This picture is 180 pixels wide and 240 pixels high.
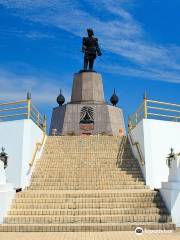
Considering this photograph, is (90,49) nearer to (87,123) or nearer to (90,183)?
(87,123)

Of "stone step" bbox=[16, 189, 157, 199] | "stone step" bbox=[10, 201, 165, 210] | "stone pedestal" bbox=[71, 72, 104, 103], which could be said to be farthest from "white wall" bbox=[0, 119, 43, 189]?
"stone pedestal" bbox=[71, 72, 104, 103]

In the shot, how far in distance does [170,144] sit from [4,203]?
6.76 metres

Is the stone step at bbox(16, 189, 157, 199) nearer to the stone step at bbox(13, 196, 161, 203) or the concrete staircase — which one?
the concrete staircase

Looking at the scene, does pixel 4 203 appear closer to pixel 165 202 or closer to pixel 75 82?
pixel 165 202

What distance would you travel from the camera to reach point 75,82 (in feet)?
94.6

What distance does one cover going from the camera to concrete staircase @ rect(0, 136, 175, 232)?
9.05m

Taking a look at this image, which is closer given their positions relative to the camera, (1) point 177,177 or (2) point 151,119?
(1) point 177,177

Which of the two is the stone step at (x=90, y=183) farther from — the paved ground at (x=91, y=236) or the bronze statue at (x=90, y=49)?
the bronze statue at (x=90, y=49)

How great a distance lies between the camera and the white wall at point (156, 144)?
40.8ft

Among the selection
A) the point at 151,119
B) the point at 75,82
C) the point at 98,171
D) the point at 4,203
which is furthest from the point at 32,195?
the point at 75,82

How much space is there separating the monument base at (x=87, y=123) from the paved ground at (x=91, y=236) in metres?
17.1

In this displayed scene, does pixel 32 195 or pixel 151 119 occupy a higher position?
pixel 151 119

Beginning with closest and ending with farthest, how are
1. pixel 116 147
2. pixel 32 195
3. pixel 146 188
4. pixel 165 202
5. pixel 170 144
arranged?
pixel 165 202
pixel 32 195
pixel 146 188
pixel 170 144
pixel 116 147

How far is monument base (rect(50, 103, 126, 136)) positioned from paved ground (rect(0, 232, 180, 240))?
17.1m
